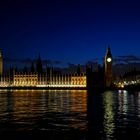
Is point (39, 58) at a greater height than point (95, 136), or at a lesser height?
greater

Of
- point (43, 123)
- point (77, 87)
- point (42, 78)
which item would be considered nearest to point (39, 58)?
point (42, 78)

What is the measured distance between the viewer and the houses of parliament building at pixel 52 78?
517ft

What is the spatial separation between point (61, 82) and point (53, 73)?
21.6 ft

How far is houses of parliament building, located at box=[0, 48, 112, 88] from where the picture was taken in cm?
15762

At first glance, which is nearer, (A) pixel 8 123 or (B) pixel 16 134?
(B) pixel 16 134

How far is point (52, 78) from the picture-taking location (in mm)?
169375

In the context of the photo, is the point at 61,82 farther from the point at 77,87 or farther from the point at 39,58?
the point at 39,58

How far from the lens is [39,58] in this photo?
618 feet

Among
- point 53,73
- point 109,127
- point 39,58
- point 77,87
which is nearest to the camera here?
point 109,127

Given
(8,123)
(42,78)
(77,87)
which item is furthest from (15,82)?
(8,123)

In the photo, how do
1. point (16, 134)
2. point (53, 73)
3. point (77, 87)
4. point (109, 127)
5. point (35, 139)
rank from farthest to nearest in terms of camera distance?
1. point (53, 73)
2. point (77, 87)
3. point (109, 127)
4. point (16, 134)
5. point (35, 139)

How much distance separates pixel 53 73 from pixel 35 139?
154 metres

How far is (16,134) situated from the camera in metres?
18.2

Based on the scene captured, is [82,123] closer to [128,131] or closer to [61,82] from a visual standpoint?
[128,131]
